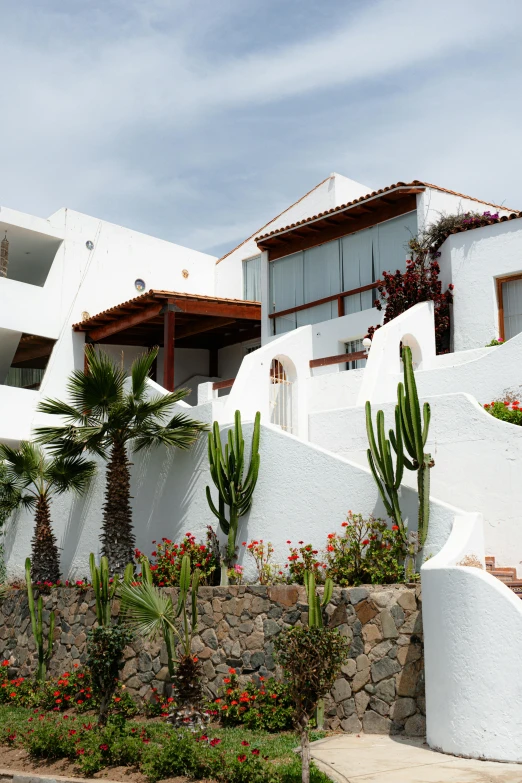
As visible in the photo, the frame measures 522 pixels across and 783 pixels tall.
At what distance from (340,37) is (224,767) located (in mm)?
10650

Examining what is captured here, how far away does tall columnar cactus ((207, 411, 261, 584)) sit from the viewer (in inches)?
583

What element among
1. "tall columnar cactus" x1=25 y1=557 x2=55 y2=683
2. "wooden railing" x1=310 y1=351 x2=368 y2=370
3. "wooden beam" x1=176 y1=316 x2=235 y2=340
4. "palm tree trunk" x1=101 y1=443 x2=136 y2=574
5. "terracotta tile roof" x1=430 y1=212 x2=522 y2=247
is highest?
"terracotta tile roof" x1=430 y1=212 x2=522 y2=247

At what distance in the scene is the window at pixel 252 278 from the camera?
93.5ft

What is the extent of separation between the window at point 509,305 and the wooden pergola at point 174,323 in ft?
25.6

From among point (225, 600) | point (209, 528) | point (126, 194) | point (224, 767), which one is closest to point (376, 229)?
point (126, 194)

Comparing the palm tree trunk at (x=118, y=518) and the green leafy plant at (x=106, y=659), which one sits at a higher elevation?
the palm tree trunk at (x=118, y=518)

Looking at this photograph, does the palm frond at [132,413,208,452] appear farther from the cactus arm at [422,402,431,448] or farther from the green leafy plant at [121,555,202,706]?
the cactus arm at [422,402,431,448]

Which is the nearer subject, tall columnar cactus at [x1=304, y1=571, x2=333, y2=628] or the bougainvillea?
tall columnar cactus at [x1=304, y1=571, x2=333, y2=628]

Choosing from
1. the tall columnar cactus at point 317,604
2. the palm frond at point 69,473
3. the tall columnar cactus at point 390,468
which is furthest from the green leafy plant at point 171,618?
the palm frond at point 69,473

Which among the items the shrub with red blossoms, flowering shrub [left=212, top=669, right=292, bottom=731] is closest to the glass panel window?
the shrub with red blossoms

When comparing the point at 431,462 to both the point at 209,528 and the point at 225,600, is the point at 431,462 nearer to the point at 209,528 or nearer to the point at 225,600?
the point at 225,600

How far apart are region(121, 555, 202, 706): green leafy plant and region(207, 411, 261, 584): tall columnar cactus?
6.28 feet

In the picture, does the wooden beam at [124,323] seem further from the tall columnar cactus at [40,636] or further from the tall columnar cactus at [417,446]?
the tall columnar cactus at [417,446]

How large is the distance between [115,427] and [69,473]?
2.67m
